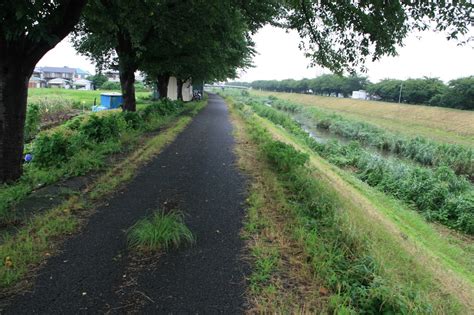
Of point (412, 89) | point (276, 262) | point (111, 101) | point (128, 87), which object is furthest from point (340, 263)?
point (412, 89)

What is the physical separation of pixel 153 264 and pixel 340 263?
7.35ft

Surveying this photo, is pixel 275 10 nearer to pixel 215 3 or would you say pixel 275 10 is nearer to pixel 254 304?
pixel 215 3

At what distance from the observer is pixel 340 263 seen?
4.00 meters

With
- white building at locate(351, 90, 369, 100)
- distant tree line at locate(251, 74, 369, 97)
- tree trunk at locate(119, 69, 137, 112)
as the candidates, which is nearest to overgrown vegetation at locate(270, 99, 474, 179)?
tree trunk at locate(119, 69, 137, 112)

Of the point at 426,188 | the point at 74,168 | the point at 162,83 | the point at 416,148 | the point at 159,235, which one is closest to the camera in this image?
the point at 159,235

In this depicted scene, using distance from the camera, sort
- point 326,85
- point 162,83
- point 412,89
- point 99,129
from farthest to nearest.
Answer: point 326,85 → point 412,89 → point 162,83 → point 99,129

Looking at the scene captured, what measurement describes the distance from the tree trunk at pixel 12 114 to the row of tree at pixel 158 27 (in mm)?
14

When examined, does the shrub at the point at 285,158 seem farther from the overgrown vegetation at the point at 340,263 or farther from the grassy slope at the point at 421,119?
the grassy slope at the point at 421,119

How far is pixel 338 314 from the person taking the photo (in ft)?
10.2

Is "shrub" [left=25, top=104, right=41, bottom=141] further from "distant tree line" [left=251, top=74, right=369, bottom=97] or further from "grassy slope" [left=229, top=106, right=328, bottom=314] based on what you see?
"distant tree line" [left=251, top=74, right=369, bottom=97]

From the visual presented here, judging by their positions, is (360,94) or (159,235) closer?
(159,235)

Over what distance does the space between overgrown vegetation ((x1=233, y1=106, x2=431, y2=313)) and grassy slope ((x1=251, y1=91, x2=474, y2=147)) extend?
26202 millimetres

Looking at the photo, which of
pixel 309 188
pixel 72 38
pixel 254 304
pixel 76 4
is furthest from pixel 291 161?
pixel 72 38

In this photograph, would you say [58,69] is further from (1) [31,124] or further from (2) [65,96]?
(1) [31,124]
